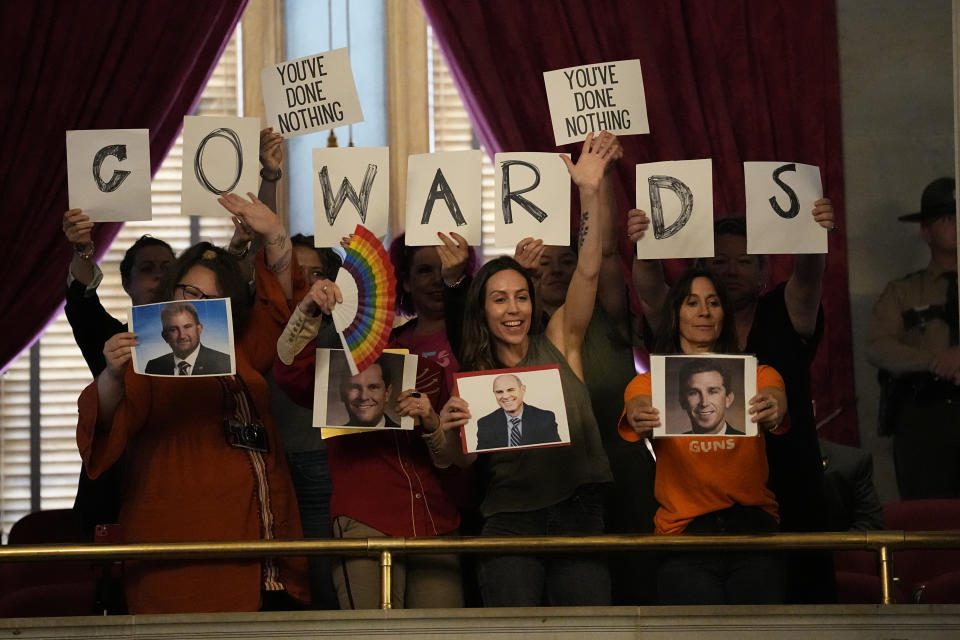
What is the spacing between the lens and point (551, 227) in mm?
4523

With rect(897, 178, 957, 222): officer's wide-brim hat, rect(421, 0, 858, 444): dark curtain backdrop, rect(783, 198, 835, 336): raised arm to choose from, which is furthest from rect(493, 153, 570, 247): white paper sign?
rect(897, 178, 957, 222): officer's wide-brim hat

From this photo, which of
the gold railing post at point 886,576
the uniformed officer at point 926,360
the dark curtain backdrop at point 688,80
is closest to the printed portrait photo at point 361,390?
the gold railing post at point 886,576

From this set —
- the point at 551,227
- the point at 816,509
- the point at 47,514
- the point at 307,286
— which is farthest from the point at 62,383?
the point at 816,509

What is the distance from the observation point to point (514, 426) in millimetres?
4074

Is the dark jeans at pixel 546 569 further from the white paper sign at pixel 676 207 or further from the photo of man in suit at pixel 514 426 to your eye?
the white paper sign at pixel 676 207

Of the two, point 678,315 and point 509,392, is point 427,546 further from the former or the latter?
point 678,315

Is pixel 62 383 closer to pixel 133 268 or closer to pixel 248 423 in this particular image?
pixel 133 268

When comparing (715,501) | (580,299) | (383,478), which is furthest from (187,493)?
(715,501)

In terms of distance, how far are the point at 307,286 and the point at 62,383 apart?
3.15 metres

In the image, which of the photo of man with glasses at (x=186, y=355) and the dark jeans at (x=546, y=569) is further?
the dark jeans at (x=546, y=569)

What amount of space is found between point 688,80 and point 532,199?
110 inches

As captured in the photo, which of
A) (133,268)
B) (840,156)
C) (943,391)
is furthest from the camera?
(840,156)

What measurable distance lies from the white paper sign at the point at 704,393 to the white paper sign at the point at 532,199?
69cm

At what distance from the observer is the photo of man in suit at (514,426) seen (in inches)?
160
